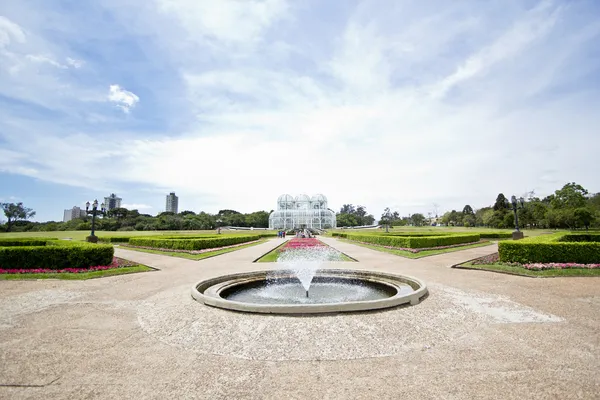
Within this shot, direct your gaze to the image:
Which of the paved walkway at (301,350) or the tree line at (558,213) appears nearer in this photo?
the paved walkway at (301,350)

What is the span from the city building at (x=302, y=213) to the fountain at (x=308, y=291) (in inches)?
2455

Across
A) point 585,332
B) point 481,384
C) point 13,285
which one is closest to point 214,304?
point 481,384

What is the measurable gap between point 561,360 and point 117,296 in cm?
1025

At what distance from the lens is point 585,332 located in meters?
5.41

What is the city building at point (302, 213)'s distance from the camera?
7494 centimetres

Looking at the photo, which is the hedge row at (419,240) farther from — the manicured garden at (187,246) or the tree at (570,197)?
the tree at (570,197)

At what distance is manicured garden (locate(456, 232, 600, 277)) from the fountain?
599 centimetres

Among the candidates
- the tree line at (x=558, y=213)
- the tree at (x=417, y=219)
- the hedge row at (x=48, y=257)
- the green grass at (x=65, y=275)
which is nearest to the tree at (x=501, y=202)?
the tree line at (x=558, y=213)

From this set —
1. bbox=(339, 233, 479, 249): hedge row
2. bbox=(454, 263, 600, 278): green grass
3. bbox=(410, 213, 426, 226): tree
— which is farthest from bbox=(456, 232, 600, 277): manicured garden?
bbox=(410, 213, 426, 226): tree

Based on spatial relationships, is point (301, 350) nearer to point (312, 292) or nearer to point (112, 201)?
point (312, 292)

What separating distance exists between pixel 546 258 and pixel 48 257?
72.7 ft

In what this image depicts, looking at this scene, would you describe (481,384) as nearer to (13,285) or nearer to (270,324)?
(270,324)

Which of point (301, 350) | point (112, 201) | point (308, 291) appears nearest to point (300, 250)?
point (308, 291)

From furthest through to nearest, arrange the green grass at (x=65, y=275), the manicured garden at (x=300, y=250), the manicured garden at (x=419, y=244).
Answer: the manicured garden at (x=419, y=244) → the manicured garden at (x=300, y=250) → the green grass at (x=65, y=275)
